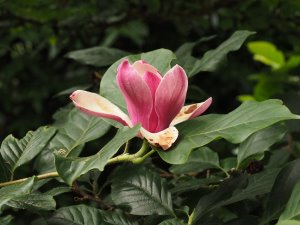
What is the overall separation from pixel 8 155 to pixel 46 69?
177cm

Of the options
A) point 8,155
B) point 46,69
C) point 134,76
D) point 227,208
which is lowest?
point 46,69

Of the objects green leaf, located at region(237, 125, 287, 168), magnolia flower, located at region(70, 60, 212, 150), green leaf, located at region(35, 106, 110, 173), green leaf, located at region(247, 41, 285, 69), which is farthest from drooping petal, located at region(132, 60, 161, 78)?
green leaf, located at region(247, 41, 285, 69)

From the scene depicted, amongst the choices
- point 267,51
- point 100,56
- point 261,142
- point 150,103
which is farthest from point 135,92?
point 267,51

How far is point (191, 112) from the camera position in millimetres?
623

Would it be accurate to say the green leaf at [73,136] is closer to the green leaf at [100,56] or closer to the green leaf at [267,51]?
the green leaf at [100,56]

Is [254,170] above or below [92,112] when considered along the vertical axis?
below

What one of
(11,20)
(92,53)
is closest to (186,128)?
(92,53)

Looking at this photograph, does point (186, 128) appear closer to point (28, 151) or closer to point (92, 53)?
point (28, 151)

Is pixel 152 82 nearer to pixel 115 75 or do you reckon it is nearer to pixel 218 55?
pixel 115 75

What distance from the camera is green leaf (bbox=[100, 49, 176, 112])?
698 mm

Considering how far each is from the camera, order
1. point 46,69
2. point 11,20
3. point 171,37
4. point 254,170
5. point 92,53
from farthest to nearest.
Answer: point 46,69, point 171,37, point 11,20, point 92,53, point 254,170

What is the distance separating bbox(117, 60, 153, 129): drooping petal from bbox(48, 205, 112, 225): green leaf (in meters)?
0.13

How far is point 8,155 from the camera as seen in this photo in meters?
0.73

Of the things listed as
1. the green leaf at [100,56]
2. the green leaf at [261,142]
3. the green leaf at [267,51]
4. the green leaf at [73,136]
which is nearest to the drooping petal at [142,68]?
the green leaf at [73,136]
